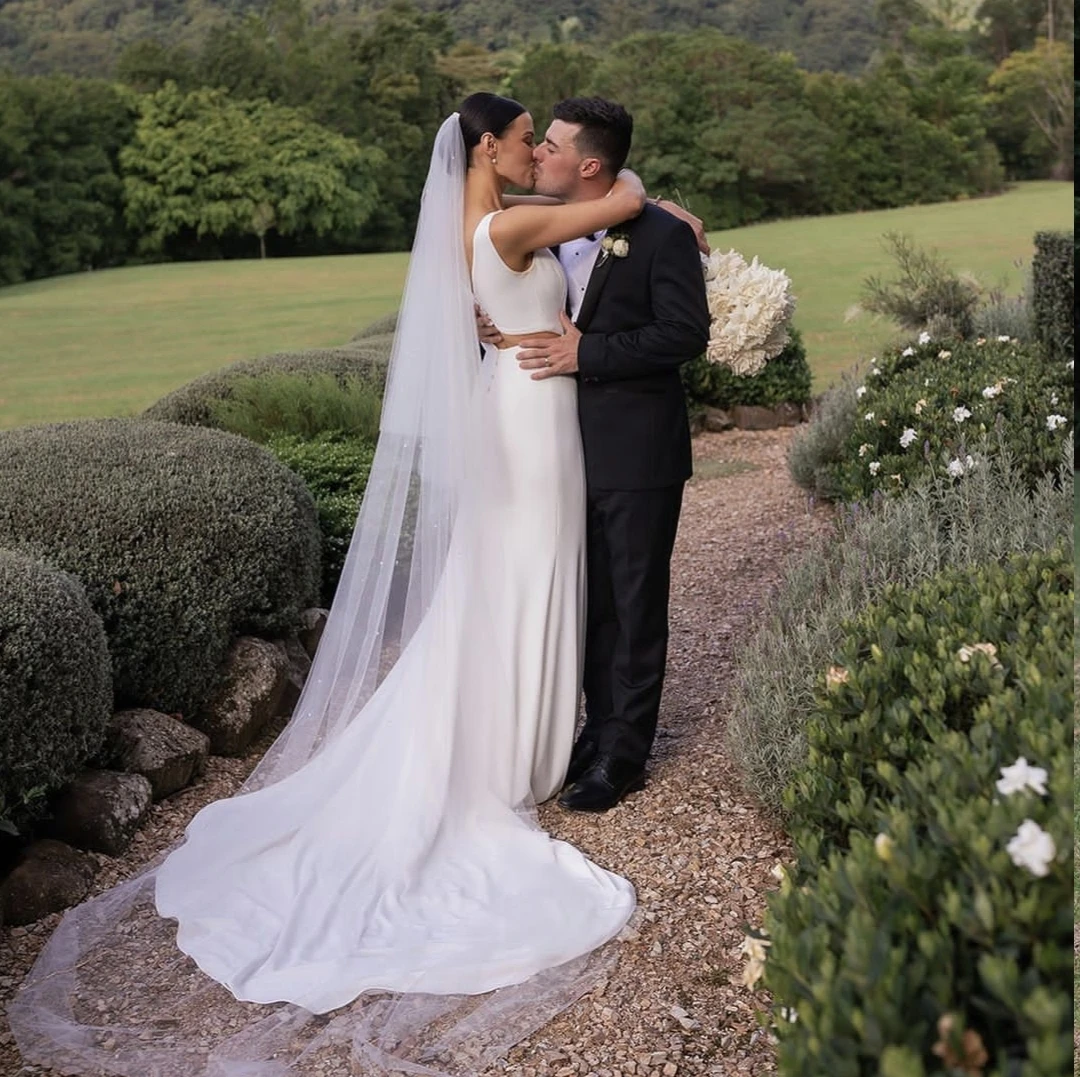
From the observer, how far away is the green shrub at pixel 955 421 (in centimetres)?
543

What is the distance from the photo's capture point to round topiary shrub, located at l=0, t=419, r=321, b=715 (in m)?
4.40

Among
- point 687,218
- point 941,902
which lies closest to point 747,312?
point 687,218

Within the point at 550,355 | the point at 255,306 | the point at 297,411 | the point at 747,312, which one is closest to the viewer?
the point at 550,355

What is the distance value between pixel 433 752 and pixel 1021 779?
225cm

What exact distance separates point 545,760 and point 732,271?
192 inches

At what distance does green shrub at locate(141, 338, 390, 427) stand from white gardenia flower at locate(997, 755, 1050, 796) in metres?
5.61

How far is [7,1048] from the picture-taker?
2.98 metres

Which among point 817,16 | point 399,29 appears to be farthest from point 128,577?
point 817,16

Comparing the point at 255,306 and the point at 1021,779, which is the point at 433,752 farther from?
the point at 255,306

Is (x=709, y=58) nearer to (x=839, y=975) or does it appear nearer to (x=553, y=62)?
(x=553, y=62)

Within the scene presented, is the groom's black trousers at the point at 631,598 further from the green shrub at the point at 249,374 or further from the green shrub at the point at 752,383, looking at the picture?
the green shrub at the point at 752,383

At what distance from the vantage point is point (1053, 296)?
846 cm

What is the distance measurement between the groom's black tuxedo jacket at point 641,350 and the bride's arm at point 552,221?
0.12 m

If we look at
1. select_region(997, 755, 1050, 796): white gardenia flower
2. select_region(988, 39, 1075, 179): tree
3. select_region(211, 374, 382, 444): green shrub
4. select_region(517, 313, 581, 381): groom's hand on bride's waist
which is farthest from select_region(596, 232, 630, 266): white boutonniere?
select_region(211, 374, 382, 444): green shrub
